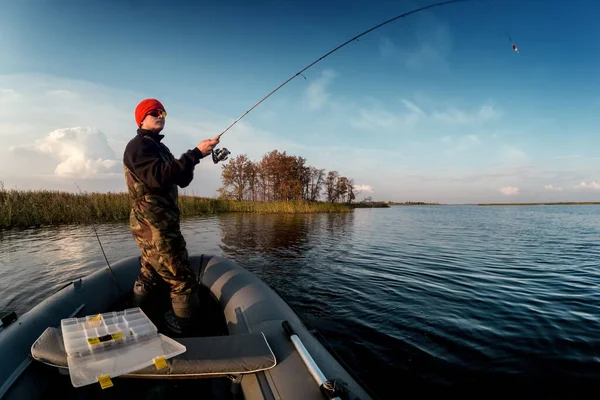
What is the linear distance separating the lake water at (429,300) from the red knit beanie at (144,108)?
9.88ft

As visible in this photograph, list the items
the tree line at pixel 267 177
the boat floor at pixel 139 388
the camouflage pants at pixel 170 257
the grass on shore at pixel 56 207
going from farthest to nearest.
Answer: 1. the tree line at pixel 267 177
2. the grass on shore at pixel 56 207
3. the camouflage pants at pixel 170 257
4. the boat floor at pixel 139 388

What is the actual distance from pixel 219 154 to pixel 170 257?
132cm

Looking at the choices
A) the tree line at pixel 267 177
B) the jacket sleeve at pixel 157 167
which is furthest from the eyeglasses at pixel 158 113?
the tree line at pixel 267 177

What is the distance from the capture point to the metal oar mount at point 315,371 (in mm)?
1678

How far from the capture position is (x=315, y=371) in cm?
185

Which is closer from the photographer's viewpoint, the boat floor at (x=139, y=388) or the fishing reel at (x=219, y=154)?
the boat floor at (x=139, y=388)

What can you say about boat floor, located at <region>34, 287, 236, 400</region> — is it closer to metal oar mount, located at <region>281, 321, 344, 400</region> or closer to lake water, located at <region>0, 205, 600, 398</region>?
metal oar mount, located at <region>281, 321, 344, 400</region>

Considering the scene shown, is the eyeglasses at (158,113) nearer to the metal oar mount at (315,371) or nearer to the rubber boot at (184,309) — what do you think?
the rubber boot at (184,309)

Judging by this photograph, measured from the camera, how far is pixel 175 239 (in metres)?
2.80

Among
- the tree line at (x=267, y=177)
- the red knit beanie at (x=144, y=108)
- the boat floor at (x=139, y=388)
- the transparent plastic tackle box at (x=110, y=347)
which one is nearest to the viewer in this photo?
the transparent plastic tackle box at (x=110, y=347)

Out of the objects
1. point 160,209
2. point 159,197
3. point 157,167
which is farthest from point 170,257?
point 157,167

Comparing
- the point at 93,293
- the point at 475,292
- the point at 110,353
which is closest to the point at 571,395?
the point at 475,292

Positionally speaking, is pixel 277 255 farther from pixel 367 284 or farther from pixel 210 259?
pixel 210 259

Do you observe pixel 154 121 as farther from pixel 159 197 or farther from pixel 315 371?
pixel 315 371
